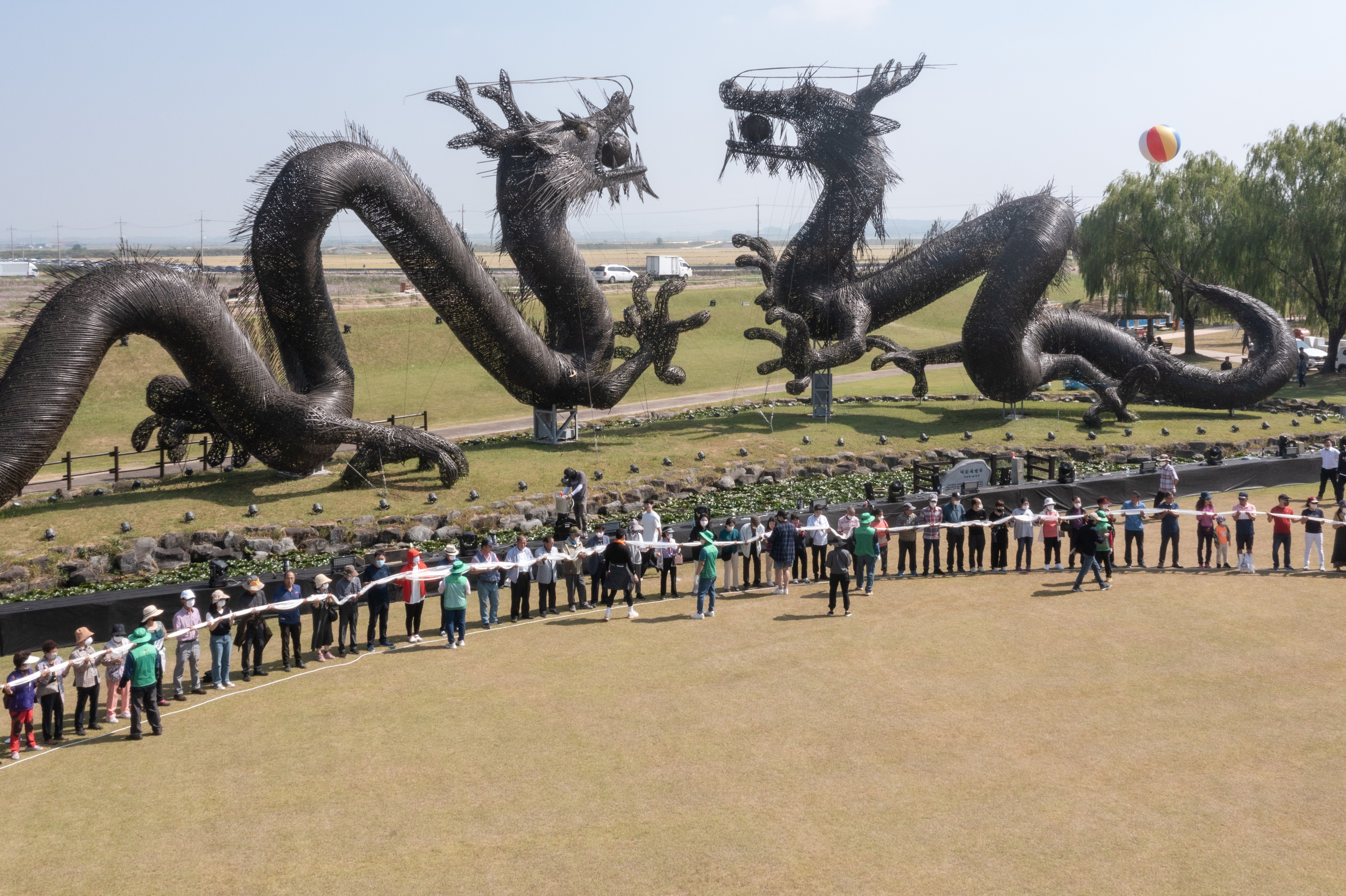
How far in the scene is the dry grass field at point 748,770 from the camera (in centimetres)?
866

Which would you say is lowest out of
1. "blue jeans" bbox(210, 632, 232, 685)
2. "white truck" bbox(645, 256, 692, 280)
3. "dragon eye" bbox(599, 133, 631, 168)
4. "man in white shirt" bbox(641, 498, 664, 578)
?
"blue jeans" bbox(210, 632, 232, 685)

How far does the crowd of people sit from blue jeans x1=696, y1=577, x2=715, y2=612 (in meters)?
0.03

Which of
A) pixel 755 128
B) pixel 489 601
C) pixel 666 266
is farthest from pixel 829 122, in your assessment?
pixel 666 266

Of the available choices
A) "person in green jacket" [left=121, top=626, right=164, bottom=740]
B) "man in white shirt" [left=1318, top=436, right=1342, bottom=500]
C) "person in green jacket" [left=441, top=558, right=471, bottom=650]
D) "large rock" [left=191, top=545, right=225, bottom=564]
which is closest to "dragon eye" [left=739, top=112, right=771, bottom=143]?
"man in white shirt" [left=1318, top=436, right=1342, bottom=500]

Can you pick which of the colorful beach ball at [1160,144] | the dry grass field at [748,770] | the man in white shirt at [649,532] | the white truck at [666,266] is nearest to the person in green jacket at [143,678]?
the dry grass field at [748,770]

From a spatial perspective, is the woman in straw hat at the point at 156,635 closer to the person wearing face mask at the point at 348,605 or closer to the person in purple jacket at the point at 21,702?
the person in purple jacket at the point at 21,702

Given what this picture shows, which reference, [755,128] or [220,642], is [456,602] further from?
[755,128]

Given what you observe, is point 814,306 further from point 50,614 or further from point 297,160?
point 50,614

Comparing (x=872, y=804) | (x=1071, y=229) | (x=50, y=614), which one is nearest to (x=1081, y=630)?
(x=872, y=804)

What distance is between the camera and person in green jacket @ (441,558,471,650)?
1444 centimetres

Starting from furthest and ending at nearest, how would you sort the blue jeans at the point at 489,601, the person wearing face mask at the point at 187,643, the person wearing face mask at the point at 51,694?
1. the blue jeans at the point at 489,601
2. the person wearing face mask at the point at 187,643
3. the person wearing face mask at the point at 51,694

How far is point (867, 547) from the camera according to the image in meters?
16.8

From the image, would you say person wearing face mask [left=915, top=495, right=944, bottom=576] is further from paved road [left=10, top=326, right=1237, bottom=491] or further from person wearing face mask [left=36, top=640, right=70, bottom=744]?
person wearing face mask [left=36, top=640, right=70, bottom=744]

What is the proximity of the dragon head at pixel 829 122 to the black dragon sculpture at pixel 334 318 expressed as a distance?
4.15m
